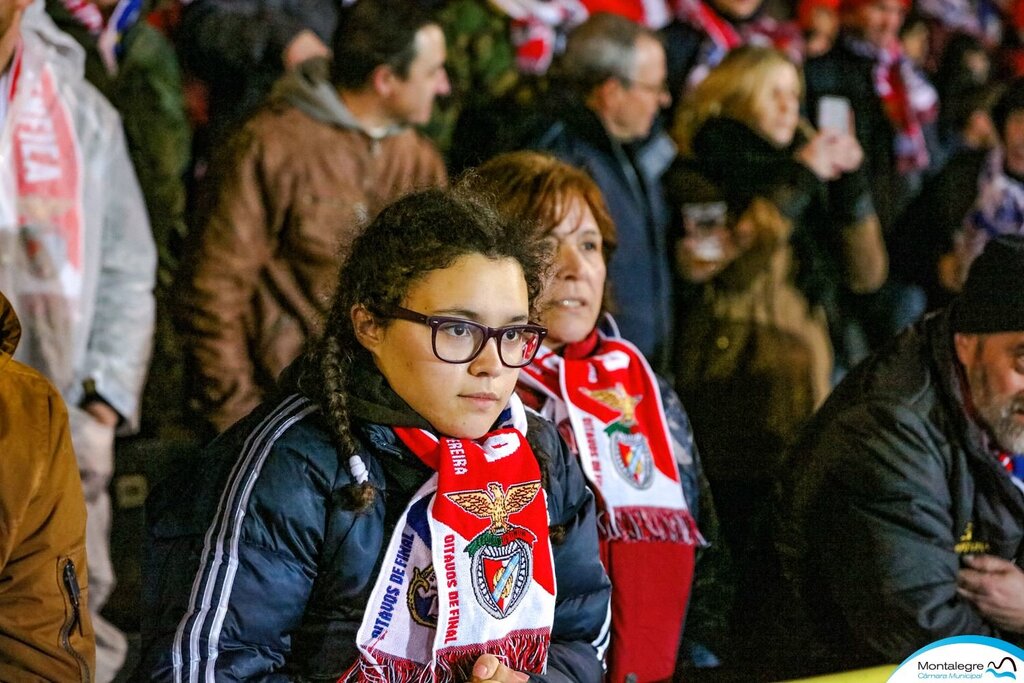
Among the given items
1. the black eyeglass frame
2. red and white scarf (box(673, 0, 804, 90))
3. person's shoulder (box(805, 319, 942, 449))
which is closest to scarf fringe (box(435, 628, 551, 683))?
the black eyeglass frame

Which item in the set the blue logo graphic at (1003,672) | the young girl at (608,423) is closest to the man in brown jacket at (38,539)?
the young girl at (608,423)

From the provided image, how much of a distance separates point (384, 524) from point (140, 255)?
3.27ft

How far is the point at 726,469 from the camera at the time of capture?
3359 millimetres

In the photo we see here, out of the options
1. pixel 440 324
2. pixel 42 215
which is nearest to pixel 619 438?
pixel 440 324

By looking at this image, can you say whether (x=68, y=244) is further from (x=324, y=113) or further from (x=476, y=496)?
(x=476, y=496)

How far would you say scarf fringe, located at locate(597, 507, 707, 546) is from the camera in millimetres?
2514

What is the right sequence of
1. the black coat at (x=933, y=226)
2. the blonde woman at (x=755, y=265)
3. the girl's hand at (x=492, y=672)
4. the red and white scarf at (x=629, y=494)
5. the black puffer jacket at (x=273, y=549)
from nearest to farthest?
the black puffer jacket at (x=273, y=549), the girl's hand at (x=492, y=672), the red and white scarf at (x=629, y=494), the blonde woman at (x=755, y=265), the black coat at (x=933, y=226)

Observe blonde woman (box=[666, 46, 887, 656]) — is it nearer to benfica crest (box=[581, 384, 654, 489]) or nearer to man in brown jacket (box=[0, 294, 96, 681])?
benfica crest (box=[581, 384, 654, 489])

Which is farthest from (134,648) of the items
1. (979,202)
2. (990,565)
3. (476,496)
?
(979,202)

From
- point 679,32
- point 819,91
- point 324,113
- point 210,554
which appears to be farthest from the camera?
point 819,91

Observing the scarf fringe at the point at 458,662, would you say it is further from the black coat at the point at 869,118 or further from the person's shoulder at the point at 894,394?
the black coat at the point at 869,118

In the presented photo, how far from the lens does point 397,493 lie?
1.99 meters

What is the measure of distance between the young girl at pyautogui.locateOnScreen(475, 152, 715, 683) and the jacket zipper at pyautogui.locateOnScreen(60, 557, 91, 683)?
3.32ft

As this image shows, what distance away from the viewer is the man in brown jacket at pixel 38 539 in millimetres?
1837
